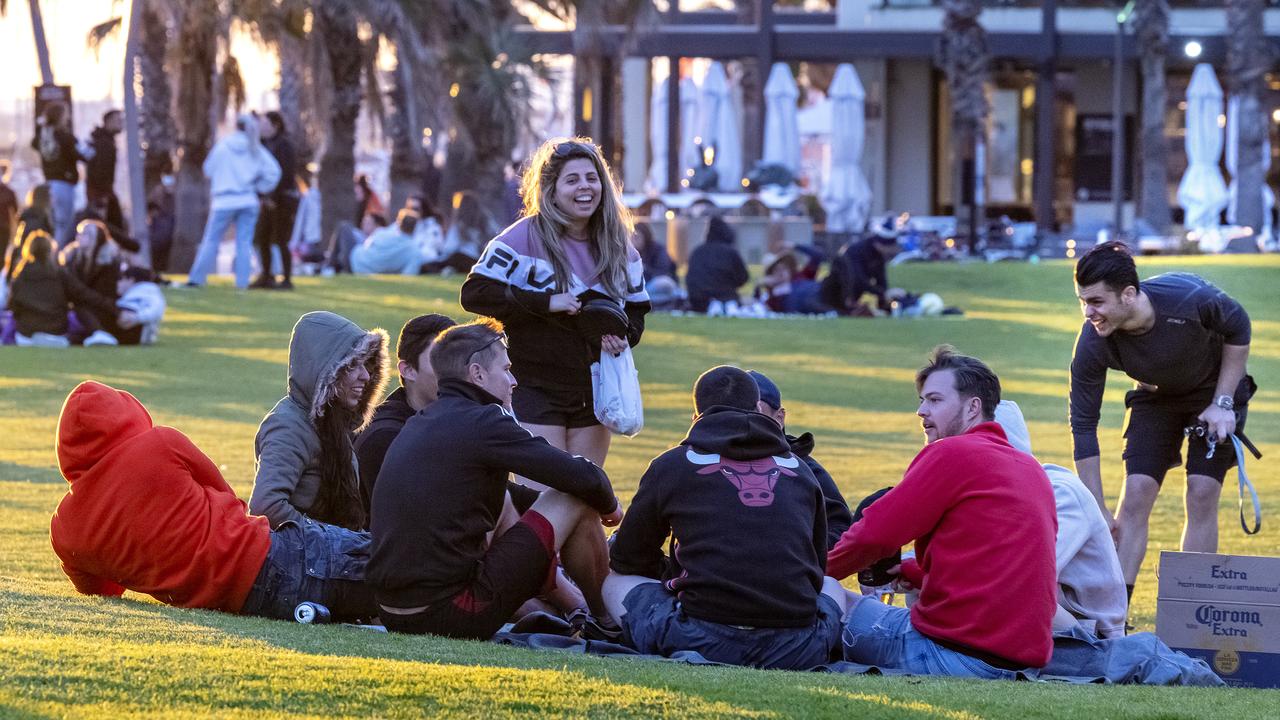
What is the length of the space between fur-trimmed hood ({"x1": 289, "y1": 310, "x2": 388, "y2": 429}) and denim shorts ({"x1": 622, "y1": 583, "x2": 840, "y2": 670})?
1307 millimetres

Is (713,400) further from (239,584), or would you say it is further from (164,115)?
(164,115)

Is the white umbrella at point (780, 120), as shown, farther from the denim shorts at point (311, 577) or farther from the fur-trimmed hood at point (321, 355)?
the denim shorts at point (311, 577)

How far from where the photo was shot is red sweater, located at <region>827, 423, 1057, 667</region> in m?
5.75

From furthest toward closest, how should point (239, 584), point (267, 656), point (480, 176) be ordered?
point (480, 176)
point (239, 584)
point (267, 656)

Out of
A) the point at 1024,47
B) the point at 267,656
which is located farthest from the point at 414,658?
the point at 1024,47

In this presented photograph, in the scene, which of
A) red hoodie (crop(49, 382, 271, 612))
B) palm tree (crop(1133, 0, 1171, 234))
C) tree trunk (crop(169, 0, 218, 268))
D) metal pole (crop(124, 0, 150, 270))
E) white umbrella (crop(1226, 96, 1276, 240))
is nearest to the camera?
red hoodie (crop(49, 382, 271, 612))

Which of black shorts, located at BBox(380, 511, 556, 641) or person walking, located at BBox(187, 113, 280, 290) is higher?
person walking, located at BBox(187, 113, 280, 290)

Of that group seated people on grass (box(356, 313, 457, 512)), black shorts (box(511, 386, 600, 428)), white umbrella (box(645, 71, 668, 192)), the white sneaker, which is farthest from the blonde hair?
white umbrella (box(645, 71, 668, 192))

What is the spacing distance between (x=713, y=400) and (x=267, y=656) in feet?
5.24

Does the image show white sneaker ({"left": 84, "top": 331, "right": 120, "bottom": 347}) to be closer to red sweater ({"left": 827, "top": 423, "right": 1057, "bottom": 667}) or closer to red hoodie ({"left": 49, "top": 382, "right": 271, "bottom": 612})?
red hoodie ({"left": 49, "top": 382, "right": 271, "bottom": 612})

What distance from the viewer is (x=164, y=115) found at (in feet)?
105

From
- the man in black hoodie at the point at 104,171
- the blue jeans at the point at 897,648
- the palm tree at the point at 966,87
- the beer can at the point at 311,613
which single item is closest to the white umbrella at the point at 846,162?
the palm tree at the point at 966,87

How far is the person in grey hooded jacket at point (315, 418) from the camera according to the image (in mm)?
6477

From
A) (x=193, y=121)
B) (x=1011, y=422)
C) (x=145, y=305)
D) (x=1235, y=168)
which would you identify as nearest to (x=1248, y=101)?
(x=1235, y=168)
